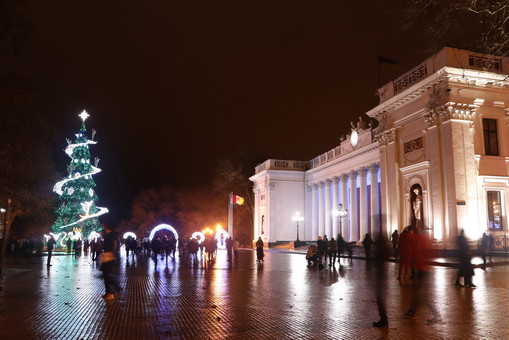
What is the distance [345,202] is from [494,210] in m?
21.8

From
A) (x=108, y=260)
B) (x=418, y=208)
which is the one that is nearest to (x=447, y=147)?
(x=418, y=208)

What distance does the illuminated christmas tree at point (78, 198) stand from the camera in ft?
139

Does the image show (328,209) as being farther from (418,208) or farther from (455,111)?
(455,111)

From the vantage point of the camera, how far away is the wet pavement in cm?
719

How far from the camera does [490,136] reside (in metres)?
28.2

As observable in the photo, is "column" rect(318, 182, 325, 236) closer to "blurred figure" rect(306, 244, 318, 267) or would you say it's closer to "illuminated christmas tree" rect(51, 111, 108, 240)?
"illuminated christmas tree" rect(51, 111, 108, 240)

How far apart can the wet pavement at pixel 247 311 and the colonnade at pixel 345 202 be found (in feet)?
86.4

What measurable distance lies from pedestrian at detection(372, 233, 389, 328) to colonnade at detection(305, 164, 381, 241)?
30.3 metres

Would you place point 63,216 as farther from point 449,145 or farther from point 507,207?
point 507,207

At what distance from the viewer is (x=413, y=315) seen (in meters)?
8.41

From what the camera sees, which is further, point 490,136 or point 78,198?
point 78,198

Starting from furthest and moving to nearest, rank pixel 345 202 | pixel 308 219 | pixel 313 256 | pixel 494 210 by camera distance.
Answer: pixel 308 219 → pixel 345 202 → pixel 494 210 → pixel 313 256

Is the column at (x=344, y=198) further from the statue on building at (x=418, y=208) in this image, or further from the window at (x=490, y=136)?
the window at (x=490, y=136)

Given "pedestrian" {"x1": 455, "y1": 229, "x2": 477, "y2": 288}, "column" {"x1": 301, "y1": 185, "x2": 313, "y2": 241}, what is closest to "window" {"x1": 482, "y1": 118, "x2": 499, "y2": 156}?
"pedestrian" {"x1": 455, "y1": 229, "x2": 477, "y2": 288}
